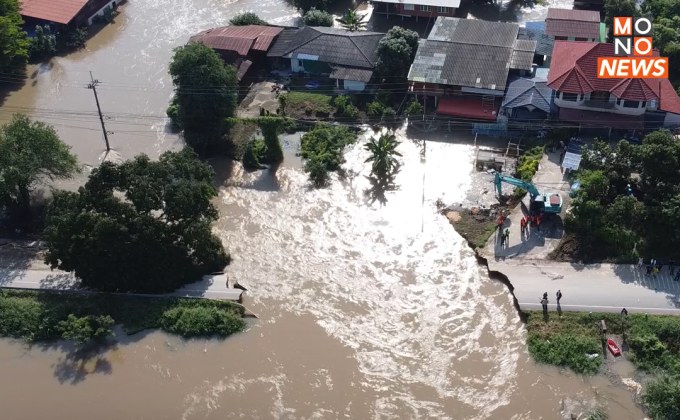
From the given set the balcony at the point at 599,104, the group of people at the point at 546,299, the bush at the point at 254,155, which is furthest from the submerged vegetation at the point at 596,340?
the bush at the point at 254,155

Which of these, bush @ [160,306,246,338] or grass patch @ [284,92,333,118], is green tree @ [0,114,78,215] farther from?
grass patch @ [284,92,333,118]

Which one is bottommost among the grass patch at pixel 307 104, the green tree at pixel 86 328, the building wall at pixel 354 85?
the green tree at pixel 86 328

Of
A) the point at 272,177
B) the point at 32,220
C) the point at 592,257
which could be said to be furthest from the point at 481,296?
the point at 32,220

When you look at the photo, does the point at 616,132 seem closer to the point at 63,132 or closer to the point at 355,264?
the point at 355,264

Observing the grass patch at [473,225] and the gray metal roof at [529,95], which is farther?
the gray metal roof at [529,95]

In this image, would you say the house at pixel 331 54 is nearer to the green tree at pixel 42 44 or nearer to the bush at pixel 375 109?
the bush at pixel 375 109

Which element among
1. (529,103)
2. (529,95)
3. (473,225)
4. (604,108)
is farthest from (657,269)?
(529,95)
